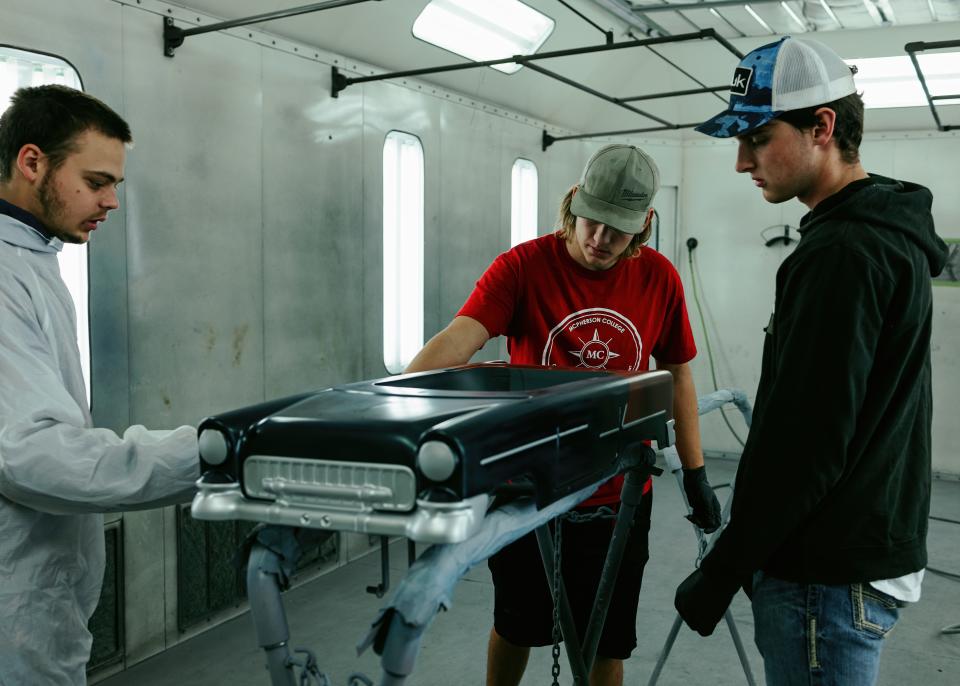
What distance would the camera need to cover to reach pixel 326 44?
4039 mm

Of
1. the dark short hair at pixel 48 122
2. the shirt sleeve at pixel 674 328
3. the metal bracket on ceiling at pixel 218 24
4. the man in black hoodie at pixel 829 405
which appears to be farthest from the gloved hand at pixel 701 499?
the metal bracket on ceiling at pixel 218 24

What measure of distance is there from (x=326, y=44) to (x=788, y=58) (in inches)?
118

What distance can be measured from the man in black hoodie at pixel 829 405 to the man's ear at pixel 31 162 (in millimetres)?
1247

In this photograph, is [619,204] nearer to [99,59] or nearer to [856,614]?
[856,614]

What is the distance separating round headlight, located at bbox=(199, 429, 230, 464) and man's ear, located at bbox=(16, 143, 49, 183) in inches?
31.9

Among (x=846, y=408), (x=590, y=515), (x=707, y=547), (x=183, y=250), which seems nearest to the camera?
(x=846, y=408)

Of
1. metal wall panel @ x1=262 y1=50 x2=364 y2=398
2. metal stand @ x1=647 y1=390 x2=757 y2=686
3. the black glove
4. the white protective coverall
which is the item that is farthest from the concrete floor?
the black glove

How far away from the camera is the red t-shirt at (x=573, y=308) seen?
7.01ft

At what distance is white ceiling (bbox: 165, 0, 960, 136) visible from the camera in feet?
13.6

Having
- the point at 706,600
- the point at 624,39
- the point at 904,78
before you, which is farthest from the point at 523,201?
the point at 706,600

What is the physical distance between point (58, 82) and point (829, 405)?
2712 millimetres

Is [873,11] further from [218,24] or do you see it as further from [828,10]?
[218,24]

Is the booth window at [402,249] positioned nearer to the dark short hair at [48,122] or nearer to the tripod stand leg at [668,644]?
the tripod stand leg at [668,644]

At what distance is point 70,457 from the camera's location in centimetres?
139
